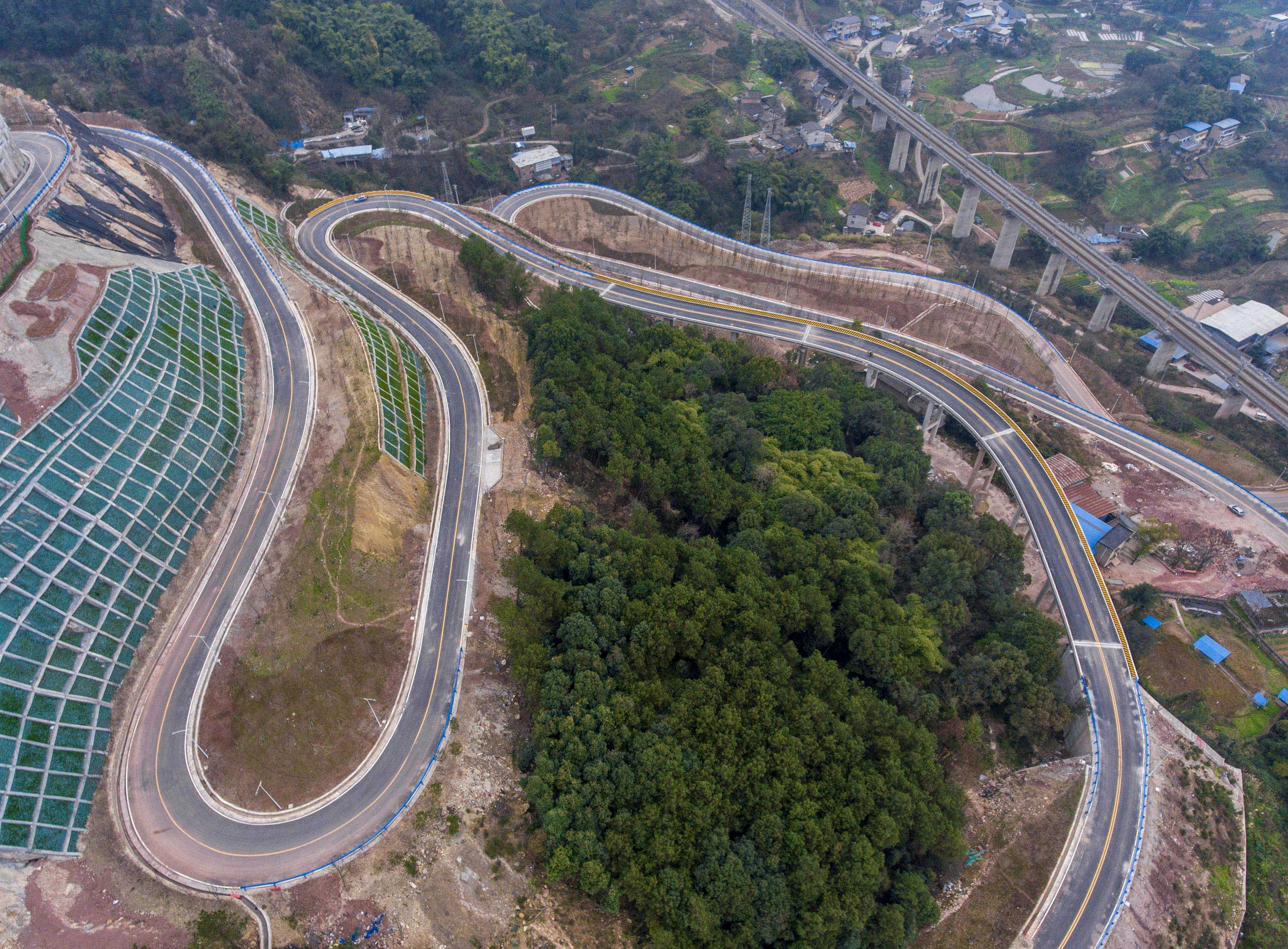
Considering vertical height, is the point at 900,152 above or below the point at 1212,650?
above

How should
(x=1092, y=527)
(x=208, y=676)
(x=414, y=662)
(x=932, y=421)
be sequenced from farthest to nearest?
1. (x=932, y=421)
2. (x=1092, y=527)
3. (x=414, y=662)
4. (x=208, y=676)

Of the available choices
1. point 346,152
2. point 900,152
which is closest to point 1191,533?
point 900,152

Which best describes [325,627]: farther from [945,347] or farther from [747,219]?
[747,219]

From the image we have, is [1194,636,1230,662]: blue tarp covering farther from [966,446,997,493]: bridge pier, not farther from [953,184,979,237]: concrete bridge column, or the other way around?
[953,184,979,237]: concrete bridge column

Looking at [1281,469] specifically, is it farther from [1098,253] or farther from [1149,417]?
[1098,253]

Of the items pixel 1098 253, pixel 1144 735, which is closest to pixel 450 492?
pixel 1144 735

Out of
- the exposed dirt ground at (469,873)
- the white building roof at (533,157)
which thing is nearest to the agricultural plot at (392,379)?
the exposed dirt ground at (469,873)

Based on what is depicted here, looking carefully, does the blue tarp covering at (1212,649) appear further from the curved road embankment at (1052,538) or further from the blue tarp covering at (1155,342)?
the blue tarp covering at (1155,342)
